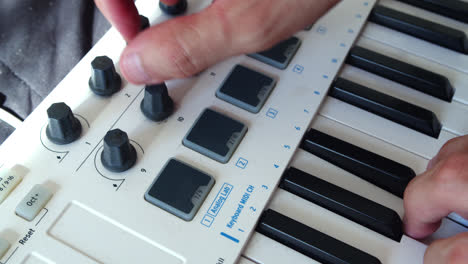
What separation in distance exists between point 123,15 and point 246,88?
0.23m

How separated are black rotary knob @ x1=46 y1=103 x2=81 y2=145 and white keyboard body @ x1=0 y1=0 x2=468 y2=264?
0.04ft

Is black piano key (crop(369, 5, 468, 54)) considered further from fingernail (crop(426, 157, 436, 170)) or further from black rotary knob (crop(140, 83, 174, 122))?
black rotary knob (crop(140, 83, 174, 122))

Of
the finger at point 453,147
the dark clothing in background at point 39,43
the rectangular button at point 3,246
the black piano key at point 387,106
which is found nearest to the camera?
the rectangular button at point 3,246

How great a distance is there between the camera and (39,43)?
46.4 inches

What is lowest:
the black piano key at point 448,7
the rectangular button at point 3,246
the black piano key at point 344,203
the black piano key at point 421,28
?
the rectangular button at point 3,246

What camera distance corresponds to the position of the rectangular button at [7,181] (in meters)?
0.72

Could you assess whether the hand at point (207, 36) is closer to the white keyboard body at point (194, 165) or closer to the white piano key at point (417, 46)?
the white keyboard body at point (194, 165)

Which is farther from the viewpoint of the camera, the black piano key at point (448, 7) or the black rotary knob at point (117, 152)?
the black piano key at point (448, 7)

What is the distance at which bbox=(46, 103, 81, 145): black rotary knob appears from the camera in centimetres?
75

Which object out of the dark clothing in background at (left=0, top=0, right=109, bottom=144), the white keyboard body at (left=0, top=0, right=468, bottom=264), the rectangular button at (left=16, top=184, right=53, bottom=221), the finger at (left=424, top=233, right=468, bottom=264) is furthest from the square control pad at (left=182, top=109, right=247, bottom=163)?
the dark clothing in background at (left=0, top=0, right=109, bottom=144)

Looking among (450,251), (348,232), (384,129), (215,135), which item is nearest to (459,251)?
(450,251)

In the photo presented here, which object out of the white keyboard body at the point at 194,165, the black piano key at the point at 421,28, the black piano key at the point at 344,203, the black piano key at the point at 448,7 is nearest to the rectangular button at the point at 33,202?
the white keyboard body at the point at 194,165

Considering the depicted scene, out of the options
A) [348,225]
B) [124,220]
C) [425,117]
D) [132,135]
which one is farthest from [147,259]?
[425,117]

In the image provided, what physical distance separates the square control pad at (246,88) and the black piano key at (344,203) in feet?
0.42
